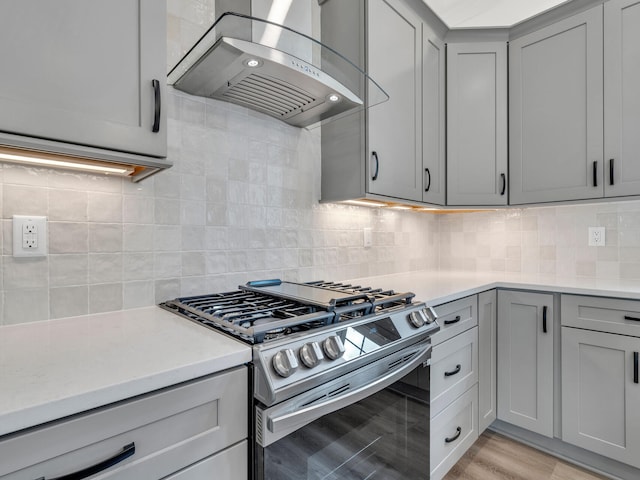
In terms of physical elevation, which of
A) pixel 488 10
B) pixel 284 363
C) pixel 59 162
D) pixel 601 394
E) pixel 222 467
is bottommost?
pixel 601 394

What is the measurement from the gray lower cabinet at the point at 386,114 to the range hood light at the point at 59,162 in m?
1.02

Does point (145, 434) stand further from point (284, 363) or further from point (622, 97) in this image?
point (622, 97)

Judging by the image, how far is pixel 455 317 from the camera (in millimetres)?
1669

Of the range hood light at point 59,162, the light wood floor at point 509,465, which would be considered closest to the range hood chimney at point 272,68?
the range hood light at point 59,162

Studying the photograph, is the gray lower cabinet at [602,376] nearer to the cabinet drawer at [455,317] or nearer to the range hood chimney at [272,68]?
the cabinet drawer at [455,317]

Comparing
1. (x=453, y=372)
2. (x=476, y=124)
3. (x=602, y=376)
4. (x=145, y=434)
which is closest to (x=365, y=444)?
(x=145, y=434)

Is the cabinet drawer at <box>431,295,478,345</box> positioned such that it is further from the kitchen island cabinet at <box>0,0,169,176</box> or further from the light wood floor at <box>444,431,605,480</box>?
the kitchen island cabinet at <box>0,0,169,176</box>

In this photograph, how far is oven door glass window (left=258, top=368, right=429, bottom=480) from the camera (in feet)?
2.77

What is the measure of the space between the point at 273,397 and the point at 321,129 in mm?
1519

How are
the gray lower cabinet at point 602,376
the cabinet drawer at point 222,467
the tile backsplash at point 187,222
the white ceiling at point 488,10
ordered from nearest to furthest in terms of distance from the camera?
the cabinet drawer at point 222,467
the tile backsplash at point 187,222
the gray lower cabinet at point 602,376
the white ceiling at point 488,10

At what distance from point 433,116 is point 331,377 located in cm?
183

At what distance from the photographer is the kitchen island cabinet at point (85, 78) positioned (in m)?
0.78

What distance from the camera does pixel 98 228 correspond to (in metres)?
1.19

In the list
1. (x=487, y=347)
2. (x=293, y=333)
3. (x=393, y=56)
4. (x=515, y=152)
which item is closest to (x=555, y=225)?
(x=515, y=152)
